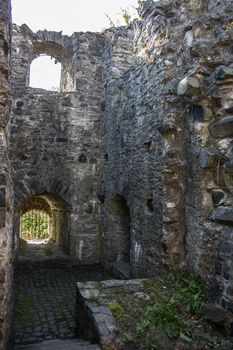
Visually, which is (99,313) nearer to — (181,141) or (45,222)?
(181,141)

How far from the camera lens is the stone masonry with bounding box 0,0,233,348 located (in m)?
4.27

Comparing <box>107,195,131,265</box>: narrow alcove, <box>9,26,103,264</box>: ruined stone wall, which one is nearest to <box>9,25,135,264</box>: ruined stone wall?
<box>9,26,103,264</box>: ruined stone wall

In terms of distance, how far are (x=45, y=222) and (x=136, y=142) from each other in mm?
6679

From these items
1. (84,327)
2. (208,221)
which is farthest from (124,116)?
(84,327)

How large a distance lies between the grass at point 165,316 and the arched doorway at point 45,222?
4434 mm

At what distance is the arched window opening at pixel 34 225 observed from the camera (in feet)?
39.7

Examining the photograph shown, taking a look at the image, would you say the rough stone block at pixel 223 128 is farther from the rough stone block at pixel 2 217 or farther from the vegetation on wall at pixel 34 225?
the vegetation on wall at pixel 34 225

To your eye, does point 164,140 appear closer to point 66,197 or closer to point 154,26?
point 154,26

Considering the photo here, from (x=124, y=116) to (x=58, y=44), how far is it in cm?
309

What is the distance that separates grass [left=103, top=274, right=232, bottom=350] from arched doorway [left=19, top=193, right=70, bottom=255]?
4.43 metres

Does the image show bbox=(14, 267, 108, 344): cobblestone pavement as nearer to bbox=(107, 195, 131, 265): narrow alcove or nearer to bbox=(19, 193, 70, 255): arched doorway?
bbox=(107, 195, 131, 265): narrow alcove

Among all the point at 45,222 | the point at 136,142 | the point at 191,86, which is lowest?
the point at 45,222

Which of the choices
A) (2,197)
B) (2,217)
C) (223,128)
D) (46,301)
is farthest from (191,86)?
(46,301)

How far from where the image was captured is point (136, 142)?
267 inches
